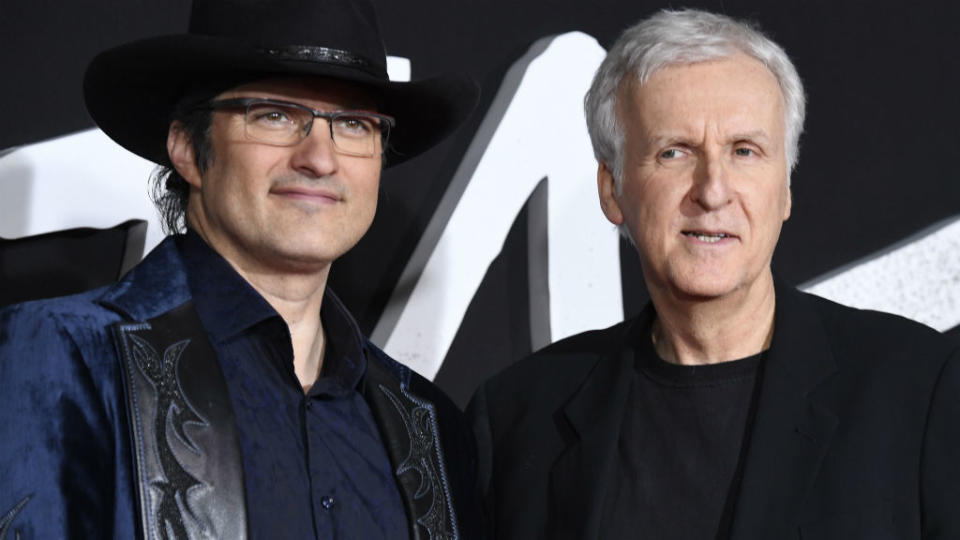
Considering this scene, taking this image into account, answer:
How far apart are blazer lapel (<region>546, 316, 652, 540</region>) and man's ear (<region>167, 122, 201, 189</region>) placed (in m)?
0.86

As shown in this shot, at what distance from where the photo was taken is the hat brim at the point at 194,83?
77.6 inches

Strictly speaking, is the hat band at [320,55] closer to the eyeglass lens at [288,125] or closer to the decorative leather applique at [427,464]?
the eyeglass lens at [288,125]

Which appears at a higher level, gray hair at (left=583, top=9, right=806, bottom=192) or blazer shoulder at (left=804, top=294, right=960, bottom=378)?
gray hair at (left=583, top=9, right=806, bottom=192)

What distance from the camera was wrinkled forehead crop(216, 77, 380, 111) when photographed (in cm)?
207

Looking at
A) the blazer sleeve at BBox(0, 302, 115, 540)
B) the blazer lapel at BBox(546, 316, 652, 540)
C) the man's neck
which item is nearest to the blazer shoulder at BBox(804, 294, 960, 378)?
the man's neck

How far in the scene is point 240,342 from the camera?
6.60 feet

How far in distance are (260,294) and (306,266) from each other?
10 cm

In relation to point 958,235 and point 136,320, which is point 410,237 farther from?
point 958,235

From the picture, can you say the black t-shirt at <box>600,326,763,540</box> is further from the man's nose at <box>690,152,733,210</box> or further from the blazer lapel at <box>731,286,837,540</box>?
the man's nose at <box>690,152,733,210</box>

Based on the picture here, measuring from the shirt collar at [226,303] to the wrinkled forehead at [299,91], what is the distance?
288 millimetres

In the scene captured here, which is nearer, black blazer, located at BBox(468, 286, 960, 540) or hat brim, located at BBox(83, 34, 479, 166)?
black blazer, located at BBox(468, 286, 960, 540)

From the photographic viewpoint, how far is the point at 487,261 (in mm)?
2830

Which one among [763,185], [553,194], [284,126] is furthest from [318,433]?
[553,194]

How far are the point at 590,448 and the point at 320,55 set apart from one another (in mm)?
886
